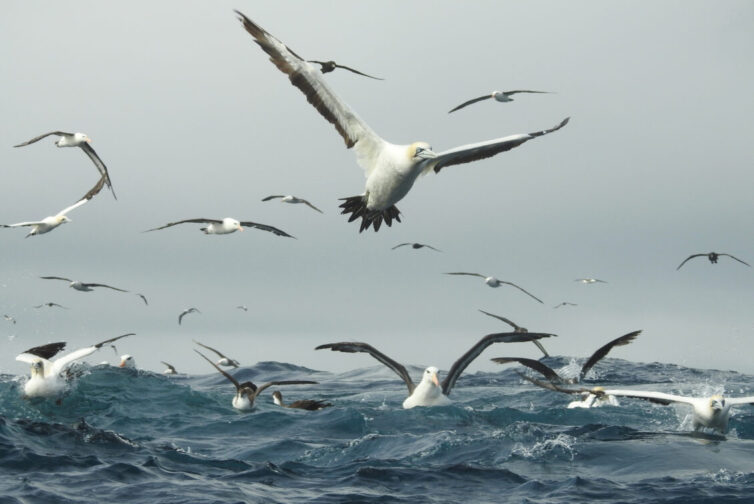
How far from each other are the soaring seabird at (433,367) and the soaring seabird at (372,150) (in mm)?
3508

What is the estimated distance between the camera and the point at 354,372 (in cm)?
3862

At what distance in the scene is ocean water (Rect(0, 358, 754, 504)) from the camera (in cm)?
1318

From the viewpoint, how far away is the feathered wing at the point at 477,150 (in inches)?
627

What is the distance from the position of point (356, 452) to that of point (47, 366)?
789cm

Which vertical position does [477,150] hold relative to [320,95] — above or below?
below

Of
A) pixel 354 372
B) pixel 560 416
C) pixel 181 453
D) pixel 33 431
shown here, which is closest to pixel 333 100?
pixel 181 453

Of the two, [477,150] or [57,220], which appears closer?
[477,150]

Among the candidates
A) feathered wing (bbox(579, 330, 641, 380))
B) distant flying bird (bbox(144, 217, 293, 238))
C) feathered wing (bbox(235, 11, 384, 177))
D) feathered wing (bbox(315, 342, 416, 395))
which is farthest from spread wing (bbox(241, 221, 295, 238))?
feathered wing (bbox(579, 330, 641, 380))

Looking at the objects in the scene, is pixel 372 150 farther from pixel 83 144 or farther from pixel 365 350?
pixel 83 144

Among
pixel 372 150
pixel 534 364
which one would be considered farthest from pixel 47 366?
pixel 534 364

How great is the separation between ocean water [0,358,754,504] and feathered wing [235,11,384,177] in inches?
213

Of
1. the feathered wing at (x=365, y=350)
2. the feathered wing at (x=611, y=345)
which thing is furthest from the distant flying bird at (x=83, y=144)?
the feathered wing at (x=611, y=345)

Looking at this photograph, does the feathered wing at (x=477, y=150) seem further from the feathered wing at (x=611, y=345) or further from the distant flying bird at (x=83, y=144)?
the distant flying bird at (x=83, y=144)

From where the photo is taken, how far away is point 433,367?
64.2 ft
